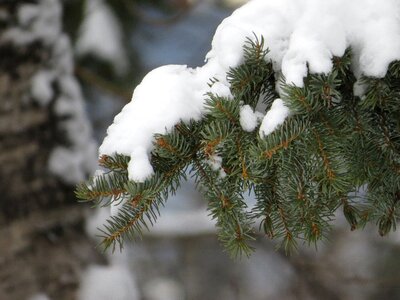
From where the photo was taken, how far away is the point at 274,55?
1161mm

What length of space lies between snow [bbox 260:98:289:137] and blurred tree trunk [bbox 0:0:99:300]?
1.35 meters

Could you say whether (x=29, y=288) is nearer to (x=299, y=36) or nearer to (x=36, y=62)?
(x=36, y=62)

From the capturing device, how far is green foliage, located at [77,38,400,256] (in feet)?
3.60

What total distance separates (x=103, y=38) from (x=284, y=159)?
2505 mm

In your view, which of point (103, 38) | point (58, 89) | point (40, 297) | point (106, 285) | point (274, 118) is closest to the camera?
point (274, 118)

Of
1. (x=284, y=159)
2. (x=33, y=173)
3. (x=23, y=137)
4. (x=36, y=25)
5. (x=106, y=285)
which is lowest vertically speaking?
(x=284, y=159)

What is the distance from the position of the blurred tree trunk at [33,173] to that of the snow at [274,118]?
1.35m

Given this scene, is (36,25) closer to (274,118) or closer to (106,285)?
(106,285)

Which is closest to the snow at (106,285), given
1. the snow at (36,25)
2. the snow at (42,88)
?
the snow at (42,88)

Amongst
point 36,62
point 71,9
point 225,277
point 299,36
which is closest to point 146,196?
point 299,36

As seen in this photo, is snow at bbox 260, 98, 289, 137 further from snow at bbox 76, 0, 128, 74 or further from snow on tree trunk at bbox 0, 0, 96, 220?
snow at bbox 76, 0, 128, 74

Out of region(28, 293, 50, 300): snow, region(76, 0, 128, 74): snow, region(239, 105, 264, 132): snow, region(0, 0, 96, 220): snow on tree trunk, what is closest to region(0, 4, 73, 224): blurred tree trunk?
region(0, 0, 96, 220): snow on tree trunk

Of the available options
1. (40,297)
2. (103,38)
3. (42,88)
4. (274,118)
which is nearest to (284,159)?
(274,118)

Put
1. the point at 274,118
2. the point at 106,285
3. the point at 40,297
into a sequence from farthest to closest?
the point at 106,285
the point at 40,297
the point at 274,118
